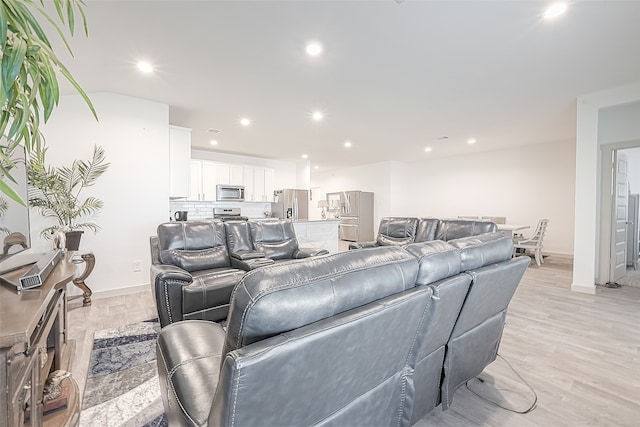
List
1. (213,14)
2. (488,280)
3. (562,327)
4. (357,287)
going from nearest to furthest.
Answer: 1. (357,287)
2. (488,280)
3. (213,14)
4. (562,327)

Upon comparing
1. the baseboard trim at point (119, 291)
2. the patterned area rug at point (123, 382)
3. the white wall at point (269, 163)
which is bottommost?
the patterned area rug at point (123, 382)

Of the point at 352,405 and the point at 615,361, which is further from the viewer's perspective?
the point at 615,361

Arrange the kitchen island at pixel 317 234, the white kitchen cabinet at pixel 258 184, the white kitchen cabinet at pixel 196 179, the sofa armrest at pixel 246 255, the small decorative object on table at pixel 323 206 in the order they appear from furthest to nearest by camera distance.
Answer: the small decorative object on table at pixel 323 206 < the white kitchen cabinet at pixel 258 184 < the white kitchen cabinet at pixel 196 179 < the kitchen island at pixel 317 234 < the sofa armrest at pixel 246 255

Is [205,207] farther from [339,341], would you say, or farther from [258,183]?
[339,341]

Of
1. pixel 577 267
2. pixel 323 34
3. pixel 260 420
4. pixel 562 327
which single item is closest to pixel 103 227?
pixel 323 34

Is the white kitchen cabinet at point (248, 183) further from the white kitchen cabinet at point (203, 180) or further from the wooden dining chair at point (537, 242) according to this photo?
the wooden dining chair at point (537, 242)

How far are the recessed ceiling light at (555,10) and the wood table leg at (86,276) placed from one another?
4782mm

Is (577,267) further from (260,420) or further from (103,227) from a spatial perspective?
(103,227)

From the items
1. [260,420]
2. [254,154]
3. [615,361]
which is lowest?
[615,361]

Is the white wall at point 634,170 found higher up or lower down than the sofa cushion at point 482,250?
higher up

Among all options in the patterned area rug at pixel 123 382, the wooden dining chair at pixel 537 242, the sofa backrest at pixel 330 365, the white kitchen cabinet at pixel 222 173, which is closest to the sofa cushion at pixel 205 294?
the patterned area rug at pixel 123 382

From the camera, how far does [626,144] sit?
3840 mm

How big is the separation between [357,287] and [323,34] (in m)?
2.27

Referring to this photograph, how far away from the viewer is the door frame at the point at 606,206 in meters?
3.97
